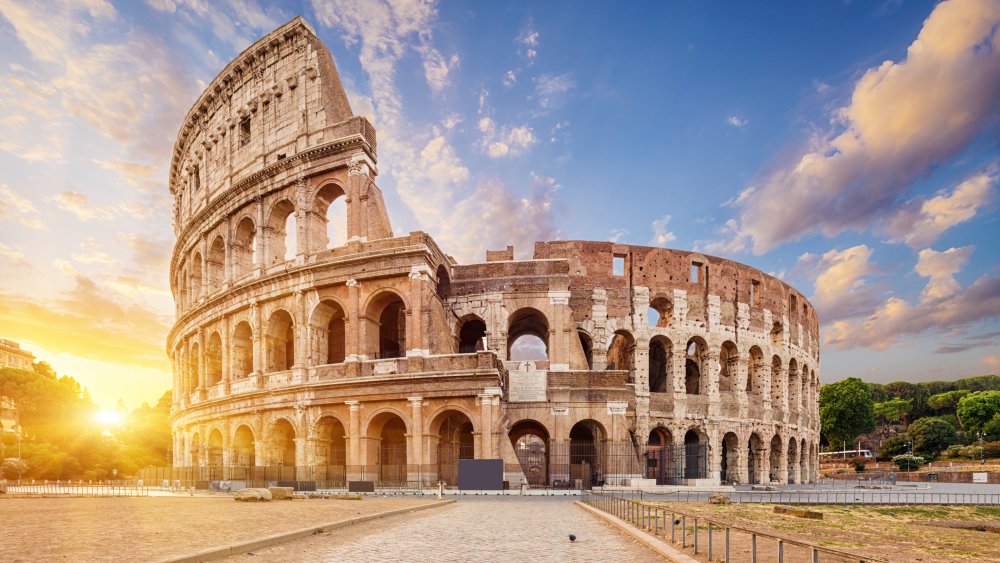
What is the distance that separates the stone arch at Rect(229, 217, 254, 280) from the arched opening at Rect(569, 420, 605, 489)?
18048 mm

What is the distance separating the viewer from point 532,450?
4912 cm

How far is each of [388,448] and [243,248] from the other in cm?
1282

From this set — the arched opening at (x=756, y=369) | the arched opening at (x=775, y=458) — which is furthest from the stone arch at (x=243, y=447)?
the arched opening at (x=775, y=458)

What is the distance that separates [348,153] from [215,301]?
34.9 ft

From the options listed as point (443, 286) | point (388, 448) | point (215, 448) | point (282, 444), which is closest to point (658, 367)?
point (443, 286)

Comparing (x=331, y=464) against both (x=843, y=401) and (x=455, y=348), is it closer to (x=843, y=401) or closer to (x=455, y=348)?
(x=455, y=348)

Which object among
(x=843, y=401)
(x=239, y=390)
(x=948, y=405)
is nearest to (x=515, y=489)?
(x=239, y=390)

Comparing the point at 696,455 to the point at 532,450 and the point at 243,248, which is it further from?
the point at 243,248

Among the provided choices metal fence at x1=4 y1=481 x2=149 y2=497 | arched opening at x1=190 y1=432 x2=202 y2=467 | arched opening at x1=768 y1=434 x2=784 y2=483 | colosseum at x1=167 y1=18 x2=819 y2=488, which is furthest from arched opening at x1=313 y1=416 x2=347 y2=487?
arched opening at x1=768 y1=434 x2=784 y2=483

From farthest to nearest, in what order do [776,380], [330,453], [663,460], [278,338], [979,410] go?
1. [979,410]
2. [776,380]
3. [663,460]
4. [278,338]
5. [330,453]

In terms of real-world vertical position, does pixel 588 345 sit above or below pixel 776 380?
above

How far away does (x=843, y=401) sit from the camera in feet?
213

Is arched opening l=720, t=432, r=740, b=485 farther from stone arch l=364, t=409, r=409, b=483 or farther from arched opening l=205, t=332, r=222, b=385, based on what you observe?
arched opening l=205, t=332, r=222, b=385

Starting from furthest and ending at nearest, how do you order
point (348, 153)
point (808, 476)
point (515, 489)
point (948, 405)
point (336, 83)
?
point (948, 405) < point (808, 476) < point (336, 83) < point (348, 153) < point (515, 489)
